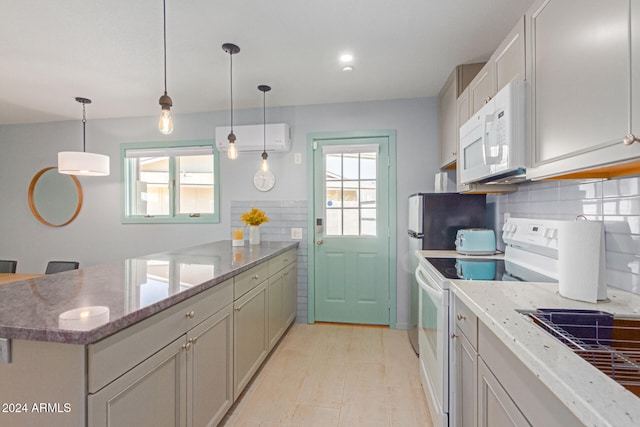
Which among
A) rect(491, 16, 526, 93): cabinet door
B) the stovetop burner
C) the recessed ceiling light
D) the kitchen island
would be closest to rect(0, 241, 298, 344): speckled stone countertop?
the kitchen island

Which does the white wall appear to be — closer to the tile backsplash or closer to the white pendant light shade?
the white pendant light shade

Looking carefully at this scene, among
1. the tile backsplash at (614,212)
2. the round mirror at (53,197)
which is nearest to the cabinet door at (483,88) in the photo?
the tile backsplash at (614,212)

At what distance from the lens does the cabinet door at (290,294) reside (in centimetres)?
288

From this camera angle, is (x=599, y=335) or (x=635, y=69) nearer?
(x=635, y=69)

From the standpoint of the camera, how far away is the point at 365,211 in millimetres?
3232

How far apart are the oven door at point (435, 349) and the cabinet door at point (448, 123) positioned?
1123 mm

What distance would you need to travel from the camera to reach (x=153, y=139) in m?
3.68

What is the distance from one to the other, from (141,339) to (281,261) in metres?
1.73

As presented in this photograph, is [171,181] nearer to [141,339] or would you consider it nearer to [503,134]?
[141,339]

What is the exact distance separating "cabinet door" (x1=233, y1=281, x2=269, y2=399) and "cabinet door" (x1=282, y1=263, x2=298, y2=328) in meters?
0.52

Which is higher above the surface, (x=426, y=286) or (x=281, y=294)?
(x=426, y=286)

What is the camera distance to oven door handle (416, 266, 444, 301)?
1.55m

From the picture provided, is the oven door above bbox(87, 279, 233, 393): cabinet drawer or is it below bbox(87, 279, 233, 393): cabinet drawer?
below

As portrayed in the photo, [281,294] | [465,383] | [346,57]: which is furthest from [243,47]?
[465,383]
